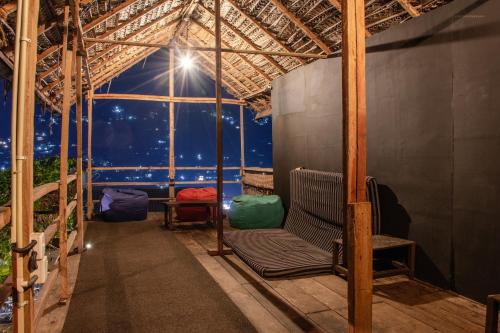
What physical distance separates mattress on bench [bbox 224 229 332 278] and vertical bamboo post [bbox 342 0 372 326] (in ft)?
6.58

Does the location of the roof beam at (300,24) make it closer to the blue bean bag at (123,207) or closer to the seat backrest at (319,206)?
the seat backrest at (319,206)

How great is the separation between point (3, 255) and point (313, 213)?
4.03 metres

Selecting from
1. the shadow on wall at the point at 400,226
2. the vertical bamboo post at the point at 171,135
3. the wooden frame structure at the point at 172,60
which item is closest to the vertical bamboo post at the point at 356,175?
the wooden frame structure at the point at 172,60

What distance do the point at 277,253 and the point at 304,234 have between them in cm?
94

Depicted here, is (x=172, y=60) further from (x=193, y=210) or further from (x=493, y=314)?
(x=493, y=314)

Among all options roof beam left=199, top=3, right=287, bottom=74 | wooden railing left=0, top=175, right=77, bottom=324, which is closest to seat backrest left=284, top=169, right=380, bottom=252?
wooden railing left=0, top=175, right=77, bottom=324

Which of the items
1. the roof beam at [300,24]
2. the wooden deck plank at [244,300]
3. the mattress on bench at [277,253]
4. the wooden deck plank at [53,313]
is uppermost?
the roof beam at [300,24]

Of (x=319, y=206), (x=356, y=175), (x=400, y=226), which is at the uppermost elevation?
(x=356, y=175)

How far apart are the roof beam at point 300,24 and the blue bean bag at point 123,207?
5051mm

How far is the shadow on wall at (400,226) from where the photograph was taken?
3.88 meters

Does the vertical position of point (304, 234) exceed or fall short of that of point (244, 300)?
it exceeds it

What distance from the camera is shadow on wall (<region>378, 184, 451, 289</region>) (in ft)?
12.7

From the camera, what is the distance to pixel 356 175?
2.34 metres

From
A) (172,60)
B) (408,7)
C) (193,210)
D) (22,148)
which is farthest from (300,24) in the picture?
(22,148)
